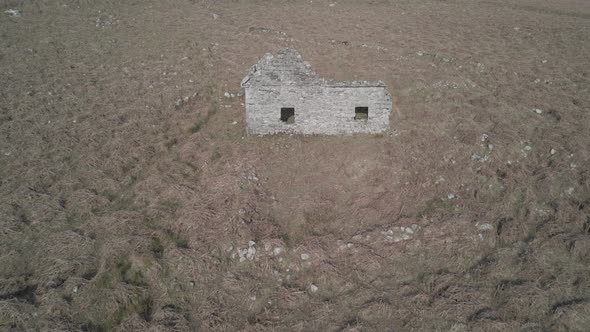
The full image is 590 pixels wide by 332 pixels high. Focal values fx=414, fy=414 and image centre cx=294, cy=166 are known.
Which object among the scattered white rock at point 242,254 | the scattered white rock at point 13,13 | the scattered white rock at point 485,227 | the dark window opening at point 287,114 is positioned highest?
the scattered white rock at point 13,13

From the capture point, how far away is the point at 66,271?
10.6 meters

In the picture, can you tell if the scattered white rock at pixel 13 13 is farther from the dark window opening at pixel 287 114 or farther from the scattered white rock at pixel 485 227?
the scattered white rock at pixel 485 227

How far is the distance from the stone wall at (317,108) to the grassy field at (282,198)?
603 mm

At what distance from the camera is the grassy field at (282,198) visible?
32.4 feet

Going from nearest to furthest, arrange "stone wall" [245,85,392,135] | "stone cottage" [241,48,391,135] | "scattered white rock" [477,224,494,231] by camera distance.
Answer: "scattered white rock" [477,224,494,231], "stone cottage" [241,48,391,135], "stone wall" [245,85,392,135]

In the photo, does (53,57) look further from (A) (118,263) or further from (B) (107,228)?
(A) (118,263)

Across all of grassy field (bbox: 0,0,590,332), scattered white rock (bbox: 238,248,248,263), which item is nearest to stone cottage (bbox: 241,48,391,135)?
grassy field (bbox: 0,0,590,332)

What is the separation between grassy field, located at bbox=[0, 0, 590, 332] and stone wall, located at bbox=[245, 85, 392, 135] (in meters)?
0.60

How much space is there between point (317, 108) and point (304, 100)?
0.62 meters

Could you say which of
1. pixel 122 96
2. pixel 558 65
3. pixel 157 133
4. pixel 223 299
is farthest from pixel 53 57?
pixel 558 65

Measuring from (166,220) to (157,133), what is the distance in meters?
5.44

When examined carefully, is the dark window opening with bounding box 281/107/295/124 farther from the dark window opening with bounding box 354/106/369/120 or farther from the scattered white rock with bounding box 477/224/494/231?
the scattered white rock with bounding box 477/224/494/231

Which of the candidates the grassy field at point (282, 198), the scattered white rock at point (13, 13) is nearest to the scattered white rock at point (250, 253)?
the grassy field at point (282, 198)

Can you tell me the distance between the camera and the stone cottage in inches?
605
